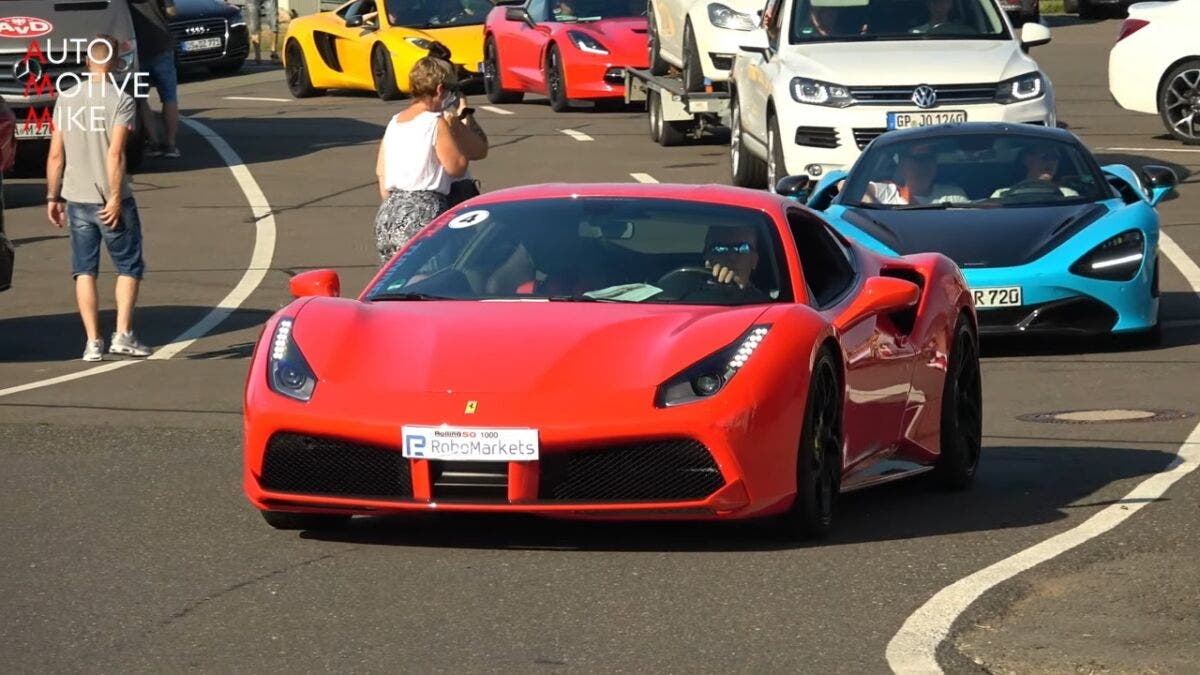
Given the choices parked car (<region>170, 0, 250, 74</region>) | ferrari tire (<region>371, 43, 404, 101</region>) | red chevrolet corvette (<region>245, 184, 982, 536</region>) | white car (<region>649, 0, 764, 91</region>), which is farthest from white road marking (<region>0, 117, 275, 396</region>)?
parked car (<region>170, 0, 250, 74</region>)

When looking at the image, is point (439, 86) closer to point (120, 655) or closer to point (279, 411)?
point (279, 411)

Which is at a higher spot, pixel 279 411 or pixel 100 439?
pixel 279 411

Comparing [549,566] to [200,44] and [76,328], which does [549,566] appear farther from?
[200,44]

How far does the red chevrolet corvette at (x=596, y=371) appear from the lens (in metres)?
7.79

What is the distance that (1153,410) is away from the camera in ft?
39.9

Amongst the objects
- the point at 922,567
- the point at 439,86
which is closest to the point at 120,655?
the point at 922,567

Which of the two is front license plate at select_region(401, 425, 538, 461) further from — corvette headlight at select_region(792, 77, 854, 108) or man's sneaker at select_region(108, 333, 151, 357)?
corvette headlight at select_region(792, 77, 854, 108)

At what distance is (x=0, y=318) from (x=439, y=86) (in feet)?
16.5

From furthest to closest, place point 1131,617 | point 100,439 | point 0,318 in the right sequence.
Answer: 1. point 0,318
2. point 100,439
3. point 1131,617

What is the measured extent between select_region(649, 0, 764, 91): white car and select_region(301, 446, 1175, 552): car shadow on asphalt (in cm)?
1443

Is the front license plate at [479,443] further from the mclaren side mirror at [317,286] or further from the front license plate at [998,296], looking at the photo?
the front license plate at [998,296]

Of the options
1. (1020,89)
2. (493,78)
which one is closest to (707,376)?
(1020,89)

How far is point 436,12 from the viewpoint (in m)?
32.4

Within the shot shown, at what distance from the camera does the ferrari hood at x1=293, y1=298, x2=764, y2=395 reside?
7.91 metres
